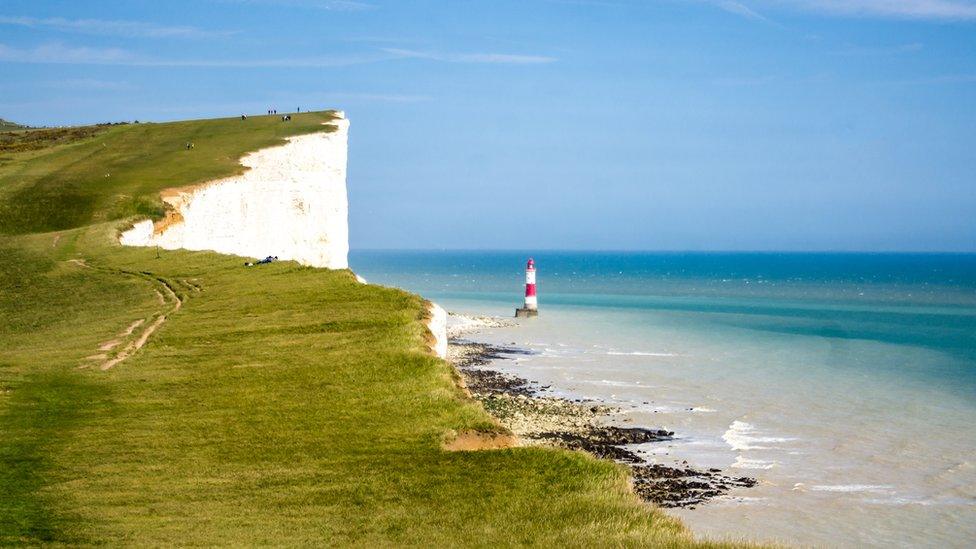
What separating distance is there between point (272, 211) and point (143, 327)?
25512mm

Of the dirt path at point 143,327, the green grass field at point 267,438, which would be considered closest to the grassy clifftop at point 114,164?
the dirt path at point 143,327

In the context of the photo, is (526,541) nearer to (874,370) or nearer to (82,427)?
(82,427)

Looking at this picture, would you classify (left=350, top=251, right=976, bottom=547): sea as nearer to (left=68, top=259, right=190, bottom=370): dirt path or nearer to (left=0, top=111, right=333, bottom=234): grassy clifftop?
(left=68, top=259, right=190, bottom=370): dirt path

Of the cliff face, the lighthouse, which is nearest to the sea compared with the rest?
the lighthouse

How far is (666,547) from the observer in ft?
29.5

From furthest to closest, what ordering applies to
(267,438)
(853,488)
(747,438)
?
1. (747,438)
2. (853,488)
3. (267,438)

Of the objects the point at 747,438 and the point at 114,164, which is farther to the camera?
the point at 114,164

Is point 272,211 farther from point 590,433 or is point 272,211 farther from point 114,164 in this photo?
point 590,433

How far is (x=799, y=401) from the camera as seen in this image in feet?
105

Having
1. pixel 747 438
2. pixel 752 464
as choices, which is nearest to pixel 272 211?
pixel 747 438

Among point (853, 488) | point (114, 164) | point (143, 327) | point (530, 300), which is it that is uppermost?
point (114, 164)

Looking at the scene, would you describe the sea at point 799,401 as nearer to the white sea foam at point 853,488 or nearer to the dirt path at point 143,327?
the white sea foam at point 853,488

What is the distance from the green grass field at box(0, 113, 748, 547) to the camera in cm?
987

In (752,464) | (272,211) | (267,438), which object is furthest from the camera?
(272,211)
